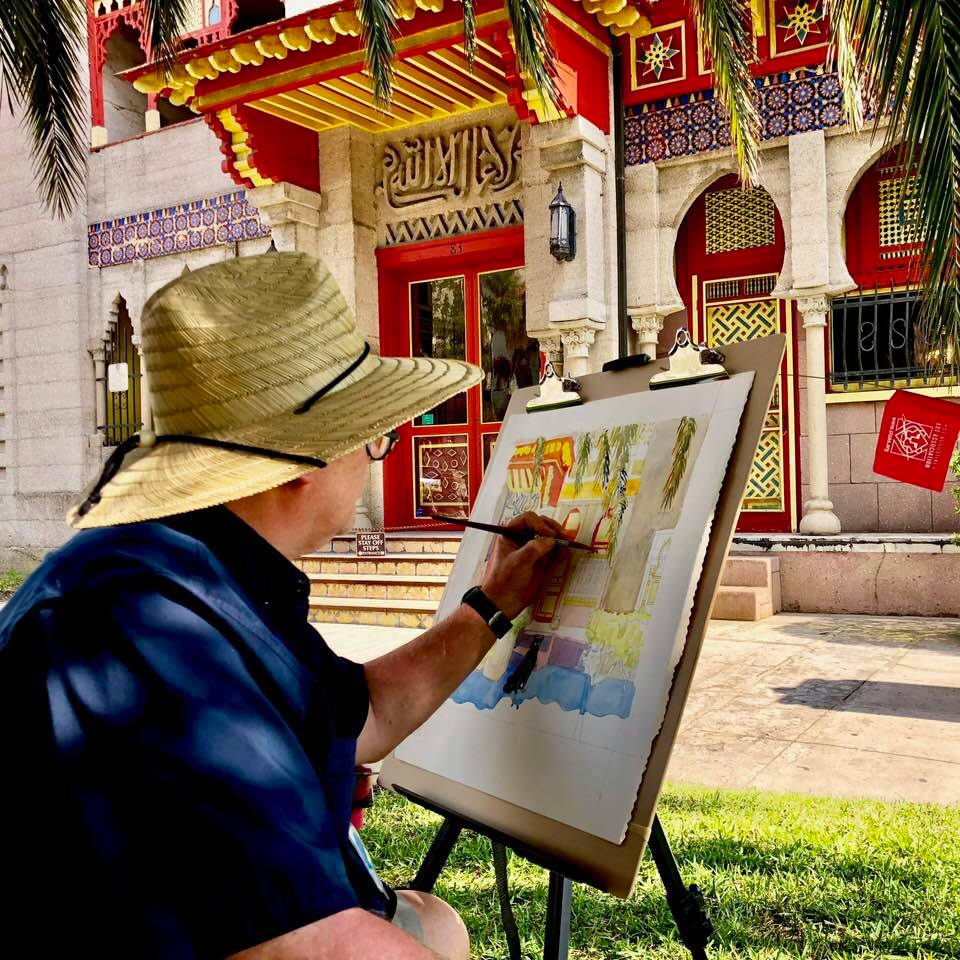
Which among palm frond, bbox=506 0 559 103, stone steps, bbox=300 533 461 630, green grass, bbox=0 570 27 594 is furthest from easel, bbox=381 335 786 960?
green grass, bbox=0 570 27 594

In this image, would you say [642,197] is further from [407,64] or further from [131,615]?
[131,615]

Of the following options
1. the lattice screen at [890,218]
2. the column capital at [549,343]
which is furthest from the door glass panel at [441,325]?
the lattice screen at [890,218]

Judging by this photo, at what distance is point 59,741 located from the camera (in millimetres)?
902

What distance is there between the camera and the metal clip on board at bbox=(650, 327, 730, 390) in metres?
1.81

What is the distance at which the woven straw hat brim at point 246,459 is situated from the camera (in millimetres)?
1133

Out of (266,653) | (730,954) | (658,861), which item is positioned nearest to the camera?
(266,653)

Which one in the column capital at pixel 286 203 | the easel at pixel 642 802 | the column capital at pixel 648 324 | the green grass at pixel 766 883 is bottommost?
the green grass at pixel 766 883

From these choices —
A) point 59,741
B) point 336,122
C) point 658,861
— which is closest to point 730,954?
point 658,861

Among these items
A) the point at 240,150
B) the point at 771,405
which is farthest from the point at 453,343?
the point at 771,405

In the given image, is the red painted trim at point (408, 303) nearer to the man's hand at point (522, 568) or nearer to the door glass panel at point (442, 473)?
the door glass panel at point (442, 473)

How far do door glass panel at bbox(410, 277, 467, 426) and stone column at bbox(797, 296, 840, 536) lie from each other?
12.1 feet

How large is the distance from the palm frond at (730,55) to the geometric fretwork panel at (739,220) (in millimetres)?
3569

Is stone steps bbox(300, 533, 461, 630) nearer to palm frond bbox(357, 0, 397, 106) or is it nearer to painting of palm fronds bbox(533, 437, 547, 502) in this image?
palm frond bbox(357, 0, 397, 106)

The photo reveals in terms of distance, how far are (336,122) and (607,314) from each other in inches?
145
